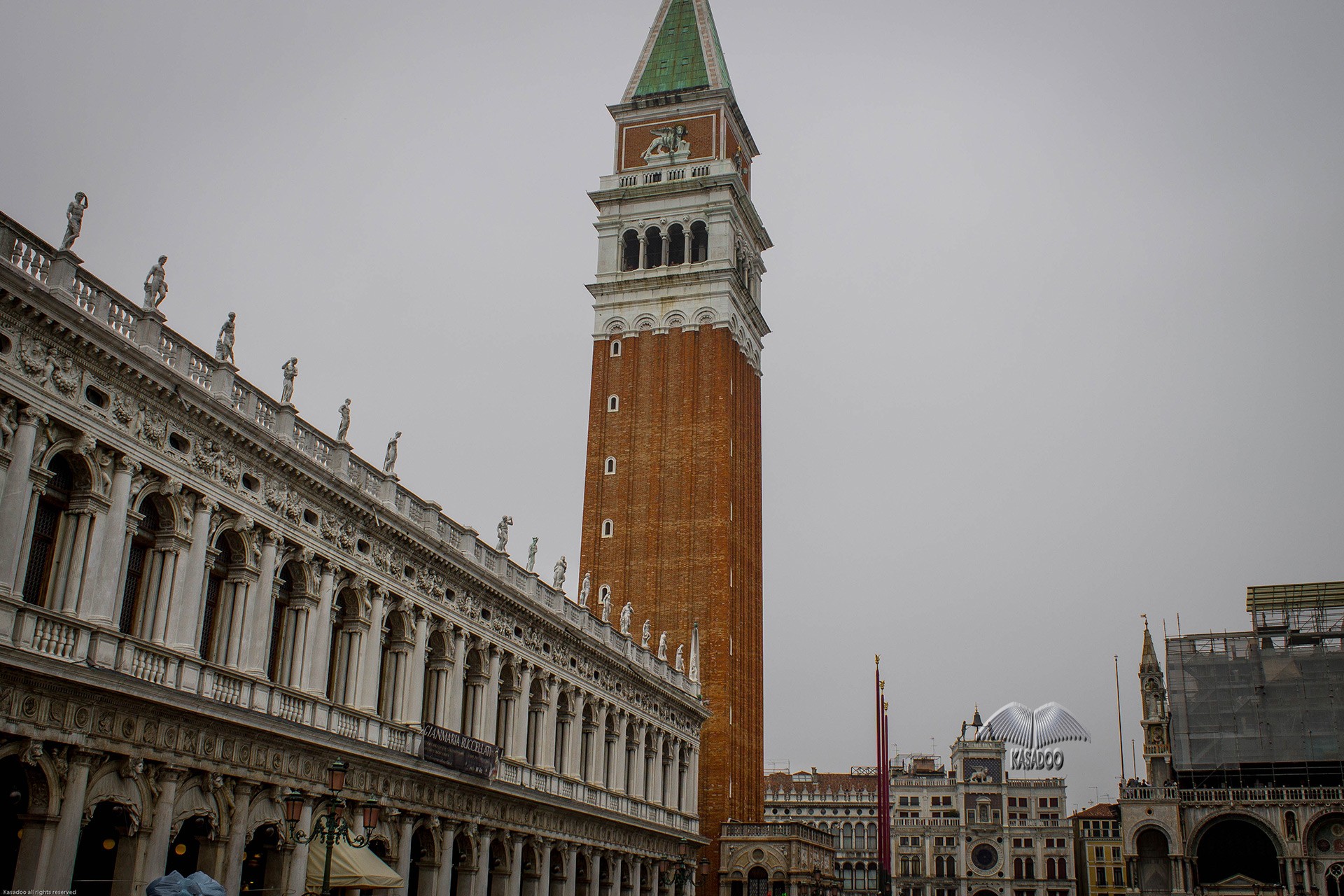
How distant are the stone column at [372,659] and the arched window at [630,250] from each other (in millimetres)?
42958

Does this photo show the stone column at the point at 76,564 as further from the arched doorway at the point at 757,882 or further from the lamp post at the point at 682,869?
the arched doorway at the point at 757,882

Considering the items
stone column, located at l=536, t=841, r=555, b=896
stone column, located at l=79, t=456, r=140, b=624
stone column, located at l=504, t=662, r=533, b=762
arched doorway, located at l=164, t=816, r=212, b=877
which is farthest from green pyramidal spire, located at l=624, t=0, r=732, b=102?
arched doorway, located at l=164, t=816, r=212, b=877

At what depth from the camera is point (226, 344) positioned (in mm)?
27969

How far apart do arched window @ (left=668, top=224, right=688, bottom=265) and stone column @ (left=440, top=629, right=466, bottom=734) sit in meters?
39.4

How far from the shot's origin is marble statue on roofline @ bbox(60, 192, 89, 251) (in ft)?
78.4

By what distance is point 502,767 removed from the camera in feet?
129

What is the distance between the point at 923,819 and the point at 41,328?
10760 cm

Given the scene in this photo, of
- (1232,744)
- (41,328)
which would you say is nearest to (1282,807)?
(1232,744)

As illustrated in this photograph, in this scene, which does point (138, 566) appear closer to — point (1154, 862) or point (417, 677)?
point (417, 677)

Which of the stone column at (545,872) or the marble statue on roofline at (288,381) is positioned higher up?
the marble statue on roofline at (288,381)

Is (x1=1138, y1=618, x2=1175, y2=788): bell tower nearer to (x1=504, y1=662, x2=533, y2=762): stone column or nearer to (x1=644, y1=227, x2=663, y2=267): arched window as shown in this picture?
(x1=644, y1=227, x2=663, y2=267): arched window

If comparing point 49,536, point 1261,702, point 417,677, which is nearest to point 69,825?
point 49,536

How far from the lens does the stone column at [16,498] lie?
72.3ft

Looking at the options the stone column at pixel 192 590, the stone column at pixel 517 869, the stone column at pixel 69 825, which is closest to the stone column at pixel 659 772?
the stone column at pixel 517 869
